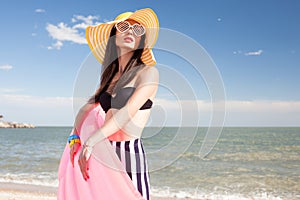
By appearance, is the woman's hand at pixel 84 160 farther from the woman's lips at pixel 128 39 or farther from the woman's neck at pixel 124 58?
the woman's lips at pixel 128 39

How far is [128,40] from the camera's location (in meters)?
1.80

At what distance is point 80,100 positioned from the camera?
178 cm

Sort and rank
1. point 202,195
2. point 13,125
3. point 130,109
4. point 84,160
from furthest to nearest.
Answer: point 13,125 < point 202,195 < point 84,160 < point 130,109

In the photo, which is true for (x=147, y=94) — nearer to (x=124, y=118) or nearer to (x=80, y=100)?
(x=124, y=118)

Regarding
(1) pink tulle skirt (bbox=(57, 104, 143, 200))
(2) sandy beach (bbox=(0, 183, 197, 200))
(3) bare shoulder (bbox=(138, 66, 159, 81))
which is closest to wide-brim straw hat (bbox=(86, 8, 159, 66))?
(3) bare shoulder (bbox=(138, 66, 159, 81))

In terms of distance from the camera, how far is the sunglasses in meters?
1.81

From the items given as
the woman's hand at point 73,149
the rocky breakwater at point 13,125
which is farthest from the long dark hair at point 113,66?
the rocky breakwater at point 13,125

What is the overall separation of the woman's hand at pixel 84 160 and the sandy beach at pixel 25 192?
4103 mm

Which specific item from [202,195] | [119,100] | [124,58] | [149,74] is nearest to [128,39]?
[124,58]

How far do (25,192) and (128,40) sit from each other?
5.16 m

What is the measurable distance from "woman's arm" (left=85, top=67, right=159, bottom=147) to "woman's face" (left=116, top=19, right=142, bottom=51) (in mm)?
222

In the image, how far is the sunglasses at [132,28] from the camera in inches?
71.2

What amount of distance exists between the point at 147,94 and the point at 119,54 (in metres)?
0.35

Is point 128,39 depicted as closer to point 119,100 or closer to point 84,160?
point 119,100
